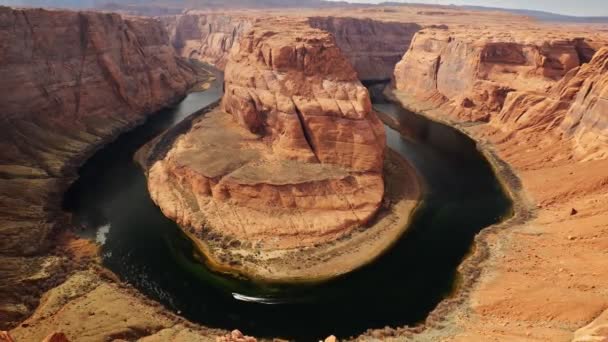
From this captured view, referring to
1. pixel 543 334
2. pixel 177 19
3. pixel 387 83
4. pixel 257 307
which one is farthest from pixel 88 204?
pixel 177 19

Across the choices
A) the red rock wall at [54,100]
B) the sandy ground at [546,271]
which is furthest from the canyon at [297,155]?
the red rock wall at [54,100]

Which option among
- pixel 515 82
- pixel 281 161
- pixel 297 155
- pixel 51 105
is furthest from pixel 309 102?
pixel 515 82

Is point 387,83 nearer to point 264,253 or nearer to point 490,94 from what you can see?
point 490,94

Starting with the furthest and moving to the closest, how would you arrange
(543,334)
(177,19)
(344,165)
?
(177,19) → (344,165) → (543,334)

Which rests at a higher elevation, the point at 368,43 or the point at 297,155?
the point at 368,43

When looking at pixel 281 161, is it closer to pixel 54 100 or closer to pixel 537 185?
pixel 537 185

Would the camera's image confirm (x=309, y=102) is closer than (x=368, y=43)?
Yes
